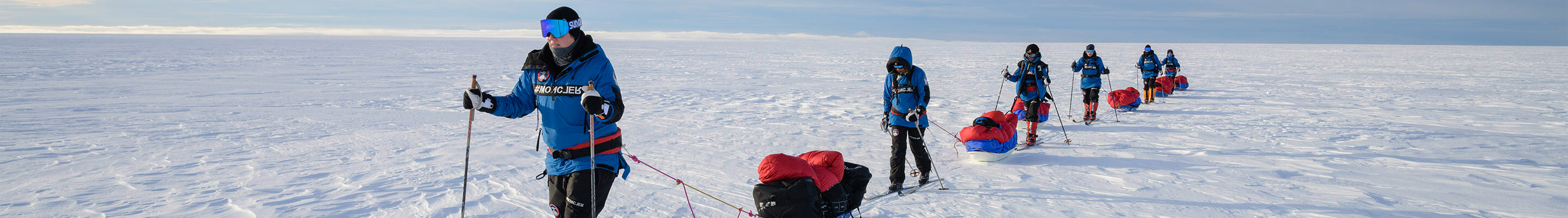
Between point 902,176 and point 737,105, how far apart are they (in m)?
6.57

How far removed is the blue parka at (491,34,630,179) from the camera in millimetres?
2814

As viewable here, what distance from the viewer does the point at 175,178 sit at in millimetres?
5328

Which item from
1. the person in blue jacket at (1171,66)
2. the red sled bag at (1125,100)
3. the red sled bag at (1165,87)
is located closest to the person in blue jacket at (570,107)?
the red sled bag at (1125,100)

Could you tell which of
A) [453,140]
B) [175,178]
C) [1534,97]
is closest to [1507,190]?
[453,140]

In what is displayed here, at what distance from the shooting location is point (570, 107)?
9.35 feet

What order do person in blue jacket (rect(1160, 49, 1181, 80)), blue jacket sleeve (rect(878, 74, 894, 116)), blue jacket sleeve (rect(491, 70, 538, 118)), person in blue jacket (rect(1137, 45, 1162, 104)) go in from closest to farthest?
blue jacket sleeve (rect(491, 70, 538, 118)), blue jacket sleeve (rect(878, 74, 894, 116)), person in blue jacket (rect(1137, 45, 1162, 104)), person in blue jacket (rect(1160, 49, 1181, 80))

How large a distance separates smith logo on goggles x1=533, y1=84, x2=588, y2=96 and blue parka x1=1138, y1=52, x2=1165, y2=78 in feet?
35.7

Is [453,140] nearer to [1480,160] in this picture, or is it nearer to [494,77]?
[1480,160]

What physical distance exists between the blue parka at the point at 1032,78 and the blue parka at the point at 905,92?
10.1ft

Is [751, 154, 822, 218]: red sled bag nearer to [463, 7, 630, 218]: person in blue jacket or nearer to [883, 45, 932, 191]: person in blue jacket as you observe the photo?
[463, 7, 630, 218]: person in blue jacket

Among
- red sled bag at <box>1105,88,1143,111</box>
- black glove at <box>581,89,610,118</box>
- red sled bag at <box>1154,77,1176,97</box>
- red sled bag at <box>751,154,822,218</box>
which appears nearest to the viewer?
black glove at <box>581,89,610,118</box>

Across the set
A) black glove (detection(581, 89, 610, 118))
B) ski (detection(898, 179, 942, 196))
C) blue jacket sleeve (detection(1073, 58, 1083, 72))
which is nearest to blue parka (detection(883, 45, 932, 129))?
ski (detection(898, 179, 942, 196))

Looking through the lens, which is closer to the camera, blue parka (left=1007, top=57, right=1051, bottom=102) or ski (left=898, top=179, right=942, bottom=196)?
ski (left=898, top=179, right=942, bottom=196)

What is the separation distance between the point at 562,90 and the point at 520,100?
0.24 meters
